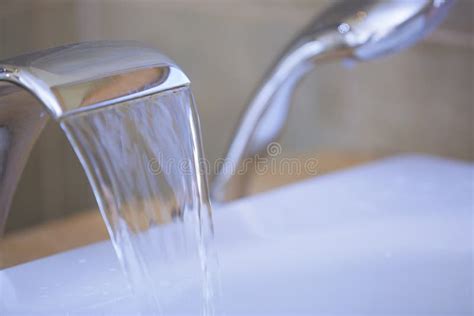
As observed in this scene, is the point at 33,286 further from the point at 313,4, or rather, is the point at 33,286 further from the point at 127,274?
the point at 313,4

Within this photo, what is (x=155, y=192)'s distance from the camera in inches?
15.7

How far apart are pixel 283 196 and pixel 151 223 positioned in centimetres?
13

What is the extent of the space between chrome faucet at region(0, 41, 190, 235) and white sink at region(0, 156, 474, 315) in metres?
0.10

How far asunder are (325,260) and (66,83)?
0.85ft

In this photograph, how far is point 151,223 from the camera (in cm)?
45

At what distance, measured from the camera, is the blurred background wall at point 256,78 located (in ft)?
2.61

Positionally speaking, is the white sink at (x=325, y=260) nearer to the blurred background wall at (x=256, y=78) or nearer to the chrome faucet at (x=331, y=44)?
the chrome faucet at (x=331, y=44)

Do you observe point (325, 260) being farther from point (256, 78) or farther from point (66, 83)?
point (256, 78)

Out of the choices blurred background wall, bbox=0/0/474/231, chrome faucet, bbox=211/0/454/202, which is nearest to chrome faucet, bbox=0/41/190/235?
chrome faucet, bbox=211/0/454/202

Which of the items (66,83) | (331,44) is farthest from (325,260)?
(66,83)

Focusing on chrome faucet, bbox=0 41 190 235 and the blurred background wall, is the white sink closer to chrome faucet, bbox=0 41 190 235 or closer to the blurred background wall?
chrome faucet, bbox=0 41 190 235

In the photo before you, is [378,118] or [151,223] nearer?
[151,223]

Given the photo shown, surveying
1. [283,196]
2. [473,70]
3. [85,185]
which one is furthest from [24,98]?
[85,185]

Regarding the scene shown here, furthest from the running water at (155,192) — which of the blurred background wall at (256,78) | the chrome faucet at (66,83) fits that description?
the blurred background wall at (256,78)
